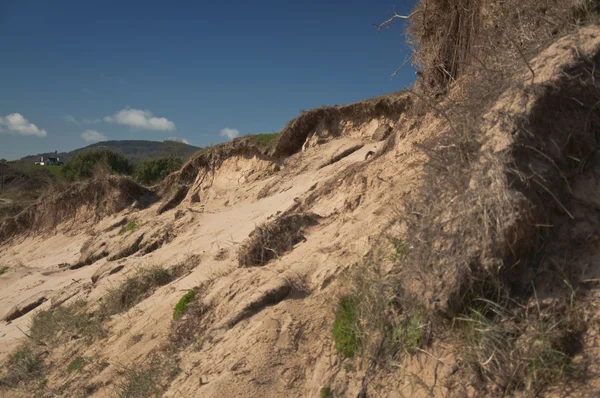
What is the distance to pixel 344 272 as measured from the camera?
488cm

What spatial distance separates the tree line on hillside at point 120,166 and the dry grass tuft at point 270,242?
771 inches

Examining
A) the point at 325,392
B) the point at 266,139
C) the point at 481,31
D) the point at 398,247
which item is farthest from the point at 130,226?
the point at 325,392

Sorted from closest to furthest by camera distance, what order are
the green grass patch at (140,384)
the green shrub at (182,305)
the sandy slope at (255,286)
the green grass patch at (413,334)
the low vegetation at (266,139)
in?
1. the green grass patch at (413,334)
2. the sandy slope at (255,286)
3. the green grass patch at (140,384)
4. the green shrub at (182,305)
5. the low vegetation at (266,139)

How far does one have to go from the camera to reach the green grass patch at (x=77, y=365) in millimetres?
6154

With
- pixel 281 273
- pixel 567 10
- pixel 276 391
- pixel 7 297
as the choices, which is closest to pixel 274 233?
pixel 281 273

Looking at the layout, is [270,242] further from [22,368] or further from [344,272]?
[22,368]

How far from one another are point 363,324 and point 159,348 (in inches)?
109

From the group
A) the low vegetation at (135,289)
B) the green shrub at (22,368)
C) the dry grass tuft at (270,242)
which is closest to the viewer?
the dry grass tuft at (270,242)

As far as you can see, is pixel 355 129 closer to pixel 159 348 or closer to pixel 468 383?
pixel 159 348

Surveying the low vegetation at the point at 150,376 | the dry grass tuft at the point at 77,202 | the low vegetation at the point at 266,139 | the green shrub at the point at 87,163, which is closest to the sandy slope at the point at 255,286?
the low vegetation at the point at 150,376

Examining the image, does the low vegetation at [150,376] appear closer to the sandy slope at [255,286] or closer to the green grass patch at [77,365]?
the sandy slope at [255,286]

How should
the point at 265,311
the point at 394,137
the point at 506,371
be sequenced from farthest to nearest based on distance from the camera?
the point at 394,137 → the point at 265,311 → the point at 506,371

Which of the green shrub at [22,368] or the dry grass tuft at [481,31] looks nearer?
the dry grass tuft at [481,31]

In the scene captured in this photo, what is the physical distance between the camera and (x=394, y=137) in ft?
26.0
